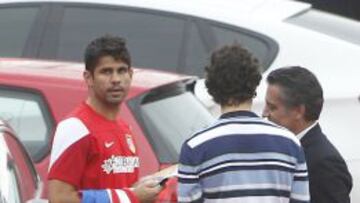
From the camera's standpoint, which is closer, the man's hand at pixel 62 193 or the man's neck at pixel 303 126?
the man's hand at pixel 62 193

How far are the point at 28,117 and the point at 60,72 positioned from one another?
358 mm

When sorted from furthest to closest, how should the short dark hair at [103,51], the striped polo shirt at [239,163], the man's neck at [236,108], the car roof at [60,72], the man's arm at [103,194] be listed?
the car roof at [60,72] → the short dark hair at [103,51] → the man's arm at [103,194] → the man's neck at [236,108] → the striped polo shirt at [239,163]

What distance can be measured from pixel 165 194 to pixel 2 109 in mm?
→ 1196

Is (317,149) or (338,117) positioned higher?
(317,149)

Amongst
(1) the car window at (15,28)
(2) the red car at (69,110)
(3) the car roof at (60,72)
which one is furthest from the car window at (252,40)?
(2) the red car at (69,110)

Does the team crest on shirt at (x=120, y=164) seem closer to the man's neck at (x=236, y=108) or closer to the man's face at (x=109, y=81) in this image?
the man's face at (x=109, y=81)

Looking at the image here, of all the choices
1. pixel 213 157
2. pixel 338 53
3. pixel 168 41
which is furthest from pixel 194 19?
pixel 213 157

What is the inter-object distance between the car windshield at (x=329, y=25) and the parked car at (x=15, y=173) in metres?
3.57

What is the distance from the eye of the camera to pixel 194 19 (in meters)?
9.22

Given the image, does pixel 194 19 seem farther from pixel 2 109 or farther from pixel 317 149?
pixel 317 149

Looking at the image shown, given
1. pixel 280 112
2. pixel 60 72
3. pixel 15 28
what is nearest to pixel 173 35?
pixel 15 28

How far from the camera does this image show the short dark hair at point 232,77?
5242 millimetres

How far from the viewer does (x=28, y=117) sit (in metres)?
7.14

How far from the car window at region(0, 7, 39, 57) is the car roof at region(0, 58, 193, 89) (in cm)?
129
